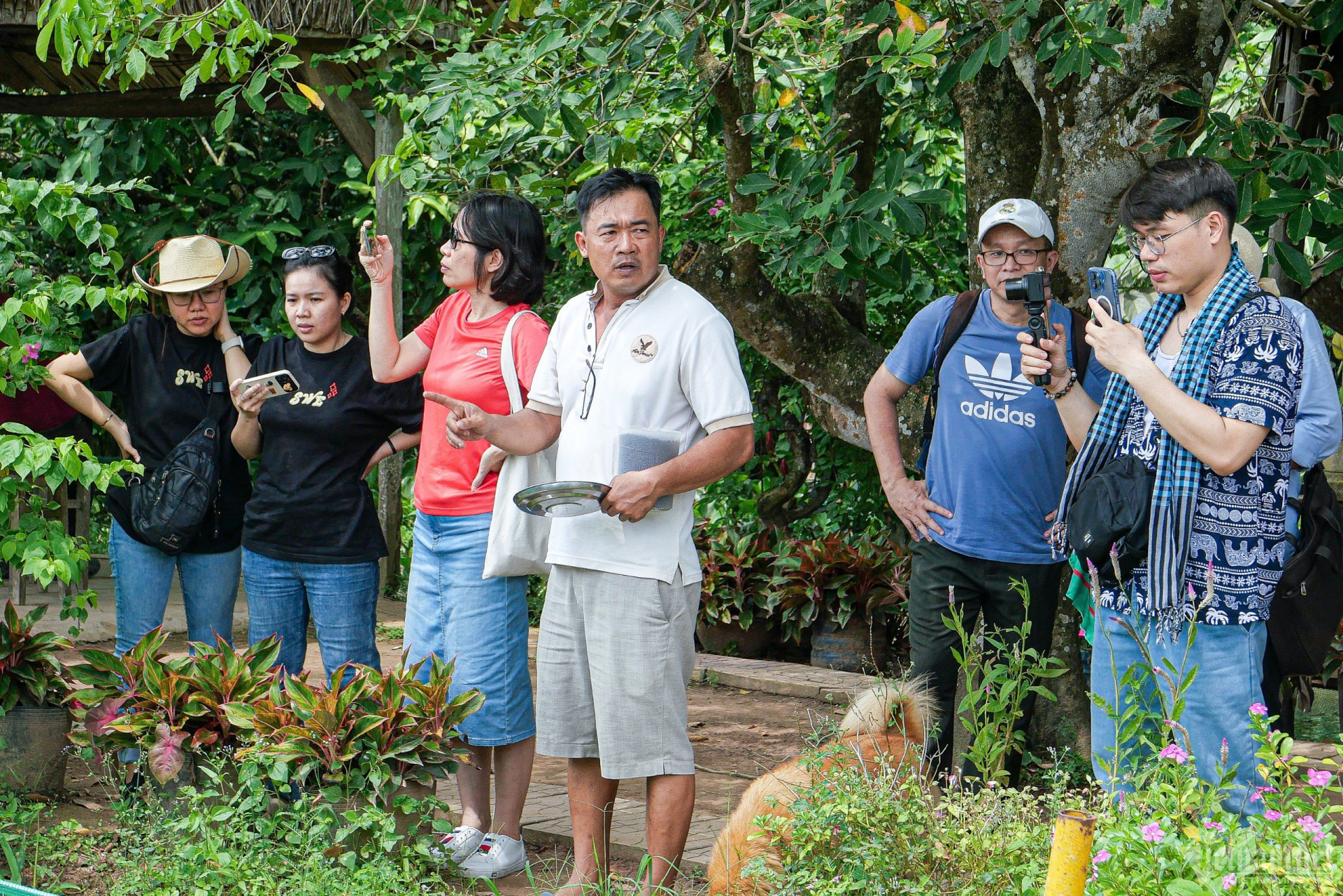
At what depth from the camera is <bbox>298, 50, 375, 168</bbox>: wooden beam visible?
765 centimetres

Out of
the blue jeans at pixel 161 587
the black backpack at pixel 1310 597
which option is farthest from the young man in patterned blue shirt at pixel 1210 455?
the blue jeans at pixel 161 587

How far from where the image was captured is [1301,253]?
4027 mm

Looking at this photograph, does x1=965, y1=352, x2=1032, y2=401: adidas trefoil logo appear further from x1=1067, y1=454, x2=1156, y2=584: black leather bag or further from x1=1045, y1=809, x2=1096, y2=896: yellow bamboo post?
x1=1045, y1=809, x2=1096, y2=896: yellow bamboo post

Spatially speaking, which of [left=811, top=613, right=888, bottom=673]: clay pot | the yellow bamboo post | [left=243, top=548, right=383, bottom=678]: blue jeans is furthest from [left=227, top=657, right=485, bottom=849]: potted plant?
[left=811, top=613, right=888, bottom=673]: clay pot

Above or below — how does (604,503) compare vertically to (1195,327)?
below

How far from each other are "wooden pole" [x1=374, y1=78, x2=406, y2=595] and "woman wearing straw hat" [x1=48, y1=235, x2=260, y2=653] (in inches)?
107

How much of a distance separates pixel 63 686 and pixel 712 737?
2.64m

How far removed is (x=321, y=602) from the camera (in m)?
4.20

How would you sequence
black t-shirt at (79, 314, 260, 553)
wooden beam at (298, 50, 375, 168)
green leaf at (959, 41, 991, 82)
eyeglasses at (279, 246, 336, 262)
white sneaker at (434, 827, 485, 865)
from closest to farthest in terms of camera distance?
white sneaker at (434, 827, 485, 865)
green leaf at (959, 41, 991, 82)
eyeglasses at (279, 246, 336, 262)
black t-shirt at (79, 314, 260, 553)
wooden beam at (298, 50, 375, 168)

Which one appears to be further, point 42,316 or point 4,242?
point 4,242

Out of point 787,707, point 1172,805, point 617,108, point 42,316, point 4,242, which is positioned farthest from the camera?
point 787,707

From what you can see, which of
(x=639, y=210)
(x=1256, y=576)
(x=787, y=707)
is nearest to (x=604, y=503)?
(x=639, y=210)

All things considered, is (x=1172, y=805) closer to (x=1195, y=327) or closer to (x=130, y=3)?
(x=1195, y=327)

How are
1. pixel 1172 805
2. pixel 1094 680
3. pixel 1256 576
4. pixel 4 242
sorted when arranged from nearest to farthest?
pixel 1172 805 < pixel 1256 576 < pixel 1094 680 < pixel 4 242
